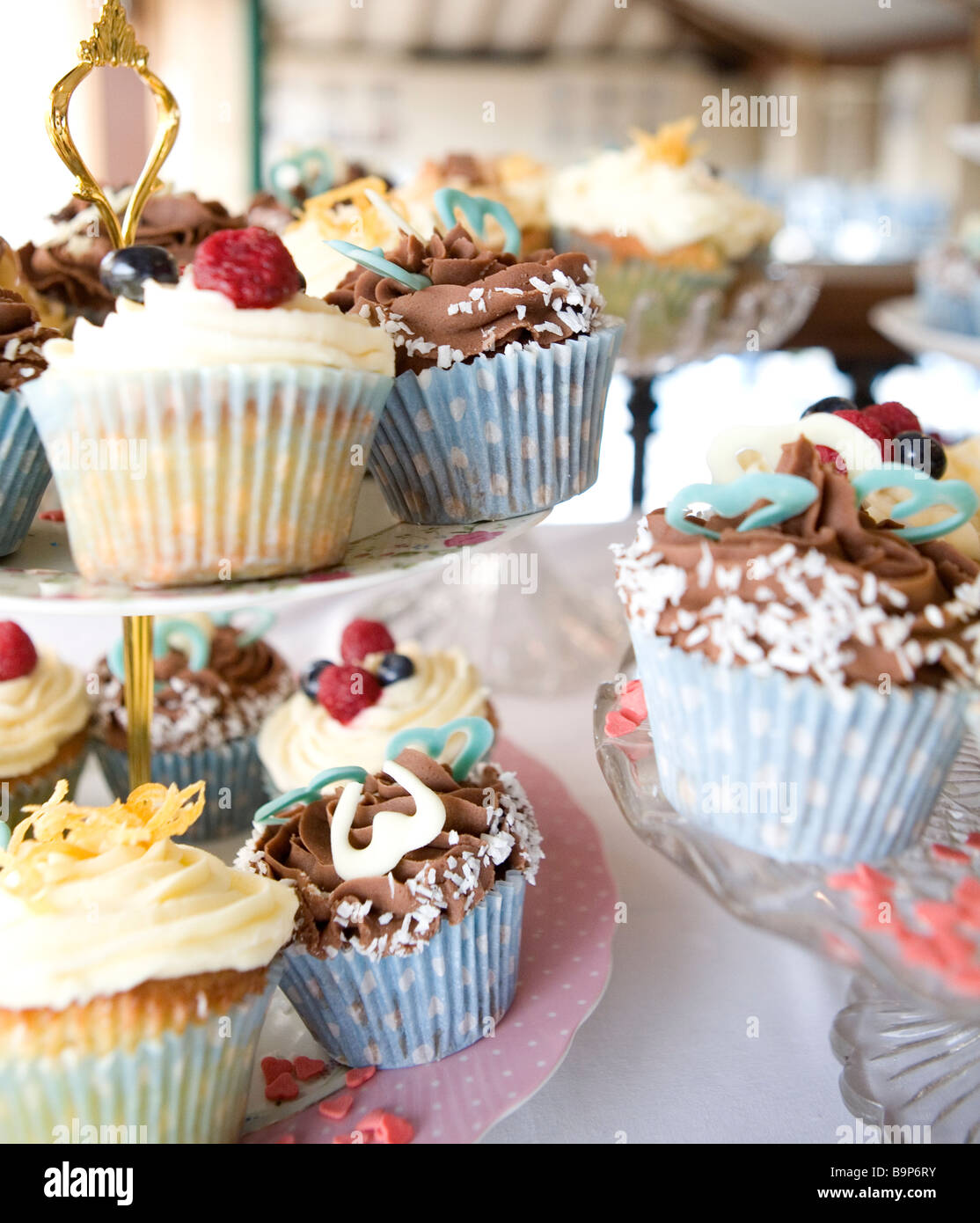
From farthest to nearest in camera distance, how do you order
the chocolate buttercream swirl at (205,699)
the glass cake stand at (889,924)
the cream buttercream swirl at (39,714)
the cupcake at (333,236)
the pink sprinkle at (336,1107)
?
the chocolate buttercream swirl at (205,699) → the cream buttercream swirl at (39,714) → the cupcake at (333,236) → the pink sprinkle at (336,1107) → the glass cake stand at (889,924)

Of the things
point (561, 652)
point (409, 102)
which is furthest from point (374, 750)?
point (409, 102)

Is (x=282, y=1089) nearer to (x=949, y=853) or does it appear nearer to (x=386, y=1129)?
(x=386, y=1129)

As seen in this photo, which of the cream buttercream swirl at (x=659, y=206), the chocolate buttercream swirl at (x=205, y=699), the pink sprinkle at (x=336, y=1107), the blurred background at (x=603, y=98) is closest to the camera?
the pink sprinkle at (x=336, y=1107)

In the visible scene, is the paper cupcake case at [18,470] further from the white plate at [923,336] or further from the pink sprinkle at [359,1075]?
the white plate at [923,336]

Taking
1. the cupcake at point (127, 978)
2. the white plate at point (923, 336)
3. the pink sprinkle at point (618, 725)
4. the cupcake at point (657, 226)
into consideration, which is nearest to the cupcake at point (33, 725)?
the cupcake at point (127, 978)

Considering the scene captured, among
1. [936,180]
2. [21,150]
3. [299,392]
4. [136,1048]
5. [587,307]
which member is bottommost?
[136,1048]

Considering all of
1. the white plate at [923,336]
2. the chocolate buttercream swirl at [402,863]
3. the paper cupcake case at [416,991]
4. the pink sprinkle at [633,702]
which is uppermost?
the white plate at [923,336]
